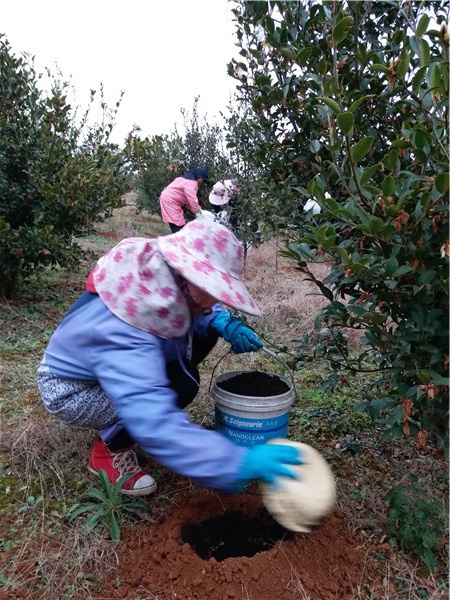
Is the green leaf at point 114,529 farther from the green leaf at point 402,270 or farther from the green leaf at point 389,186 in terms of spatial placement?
the green leaf at point 389,186

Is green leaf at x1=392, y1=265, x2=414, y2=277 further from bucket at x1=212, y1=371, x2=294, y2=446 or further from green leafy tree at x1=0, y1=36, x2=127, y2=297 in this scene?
green leafy tree at x1=0, y1=36, x2=127, y2=297

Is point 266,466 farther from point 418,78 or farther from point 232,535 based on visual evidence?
point 418,78

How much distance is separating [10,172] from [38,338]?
167 cm

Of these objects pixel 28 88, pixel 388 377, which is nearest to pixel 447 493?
pixel 388 377

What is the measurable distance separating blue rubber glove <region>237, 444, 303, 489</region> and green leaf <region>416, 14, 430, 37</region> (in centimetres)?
117

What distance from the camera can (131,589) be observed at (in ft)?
5.09

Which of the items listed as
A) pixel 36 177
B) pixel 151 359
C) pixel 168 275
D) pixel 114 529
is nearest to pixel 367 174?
pixel 168 275

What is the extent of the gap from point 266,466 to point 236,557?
0.60 m

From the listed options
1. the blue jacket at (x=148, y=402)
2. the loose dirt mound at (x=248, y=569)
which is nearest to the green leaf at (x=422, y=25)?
the blue jacket at (x=148, y=402)

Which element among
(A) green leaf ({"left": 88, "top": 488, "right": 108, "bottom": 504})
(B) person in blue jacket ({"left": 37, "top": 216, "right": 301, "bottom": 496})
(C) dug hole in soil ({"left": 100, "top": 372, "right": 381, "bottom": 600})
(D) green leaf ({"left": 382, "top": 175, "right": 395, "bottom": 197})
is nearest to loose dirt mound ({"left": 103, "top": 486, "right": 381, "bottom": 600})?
(C) dug hole in soil ({"left": 100, "top": 372, "right": 381, "bottom": 600})

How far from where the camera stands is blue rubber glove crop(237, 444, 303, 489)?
1.32 metres

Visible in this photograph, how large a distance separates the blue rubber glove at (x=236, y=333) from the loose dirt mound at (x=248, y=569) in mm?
749

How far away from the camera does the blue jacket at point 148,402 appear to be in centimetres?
133

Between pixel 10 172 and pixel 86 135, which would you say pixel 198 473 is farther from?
pixel 86 135
